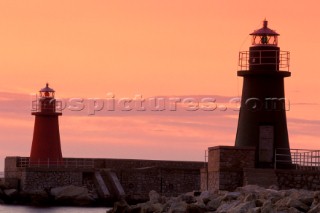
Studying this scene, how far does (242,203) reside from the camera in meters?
22.3

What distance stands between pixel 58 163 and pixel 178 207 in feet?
66.9

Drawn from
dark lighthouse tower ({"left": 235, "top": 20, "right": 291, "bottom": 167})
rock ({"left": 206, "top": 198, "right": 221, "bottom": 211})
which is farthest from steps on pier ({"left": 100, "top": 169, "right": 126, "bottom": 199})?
rock ({"left": 206, "top": 198, "right": 221, "bottom": 211})

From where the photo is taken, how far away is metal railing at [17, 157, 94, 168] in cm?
4259

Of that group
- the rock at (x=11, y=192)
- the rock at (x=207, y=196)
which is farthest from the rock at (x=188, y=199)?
the rock at (x=11, y=192)

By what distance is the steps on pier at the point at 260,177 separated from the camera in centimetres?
2684

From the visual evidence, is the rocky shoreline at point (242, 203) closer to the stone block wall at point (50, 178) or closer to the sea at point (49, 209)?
the sea at point (49, 209)

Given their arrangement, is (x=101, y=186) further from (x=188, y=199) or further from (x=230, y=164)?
(x=188, y=199)

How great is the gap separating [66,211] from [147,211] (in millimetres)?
12366

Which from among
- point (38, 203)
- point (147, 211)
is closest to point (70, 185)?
point (38, 203)

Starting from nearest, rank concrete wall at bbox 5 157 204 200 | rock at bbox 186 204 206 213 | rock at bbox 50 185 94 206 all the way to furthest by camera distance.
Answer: rock at bbox 186 204 206 213 < rock at bbox 50 185 94 206 < concrete wall at bbox 5 157 204 200

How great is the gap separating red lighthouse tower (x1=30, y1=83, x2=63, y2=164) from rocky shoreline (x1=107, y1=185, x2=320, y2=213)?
16.2 meters

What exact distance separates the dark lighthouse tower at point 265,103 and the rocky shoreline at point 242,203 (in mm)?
3168

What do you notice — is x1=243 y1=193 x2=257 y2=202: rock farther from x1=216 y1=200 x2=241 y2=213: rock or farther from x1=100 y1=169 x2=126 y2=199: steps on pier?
x1=100 y1=169 x2=126 y2=199: steps on pier

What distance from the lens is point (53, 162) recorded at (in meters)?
42.9
